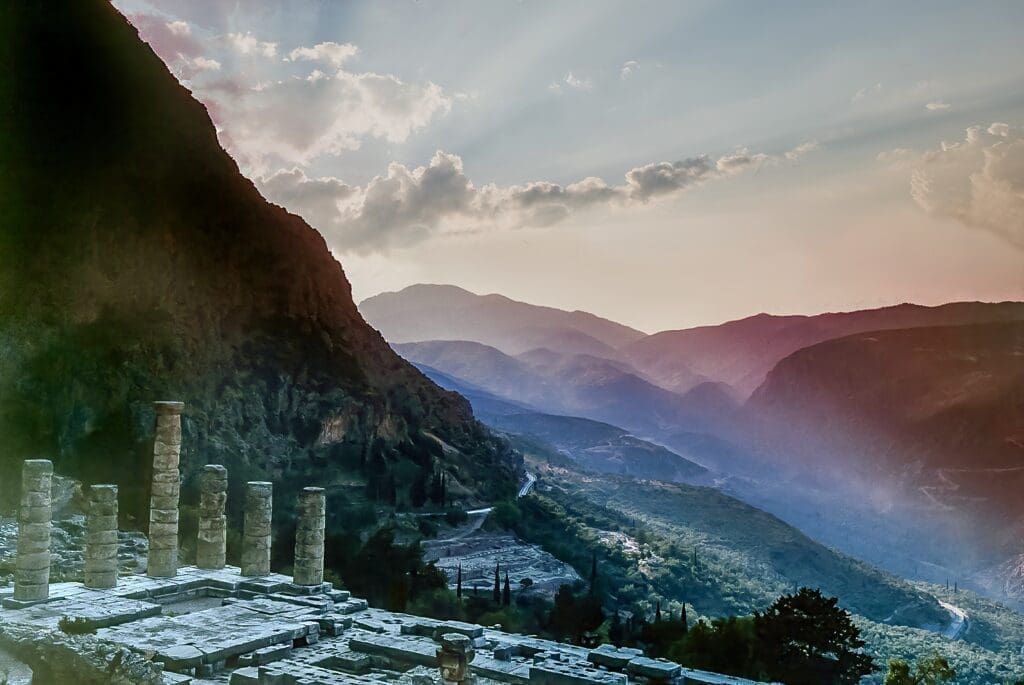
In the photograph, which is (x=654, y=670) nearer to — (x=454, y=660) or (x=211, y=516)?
(x=454, y=660)

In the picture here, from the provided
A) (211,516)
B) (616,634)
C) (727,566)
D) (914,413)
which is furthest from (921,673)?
(914,413)

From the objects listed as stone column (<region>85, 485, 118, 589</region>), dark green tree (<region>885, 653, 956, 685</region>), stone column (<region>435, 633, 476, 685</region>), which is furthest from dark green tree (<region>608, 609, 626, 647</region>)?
stone column (<region>435, 633, 476, 685</region>)

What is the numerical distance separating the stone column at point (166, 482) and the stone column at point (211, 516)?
816mm

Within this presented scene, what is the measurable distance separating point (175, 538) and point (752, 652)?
16622mm

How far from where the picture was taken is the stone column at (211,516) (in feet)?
79.3

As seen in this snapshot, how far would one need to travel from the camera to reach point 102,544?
21297 mm

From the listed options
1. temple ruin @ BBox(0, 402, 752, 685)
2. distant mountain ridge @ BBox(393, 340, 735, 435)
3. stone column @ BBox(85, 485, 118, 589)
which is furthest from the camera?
distant mountain ridge @ BBox(393, 340, 735, 435)

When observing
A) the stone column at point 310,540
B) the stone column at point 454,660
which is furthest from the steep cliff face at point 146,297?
the stone column at point 454,660

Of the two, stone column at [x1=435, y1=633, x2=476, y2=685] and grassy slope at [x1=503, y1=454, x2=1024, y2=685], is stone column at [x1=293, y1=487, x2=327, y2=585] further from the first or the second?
grassy slope at [x1=503, y1=454, x2=1024, y2=685]

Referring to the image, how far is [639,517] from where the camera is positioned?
8150 cm

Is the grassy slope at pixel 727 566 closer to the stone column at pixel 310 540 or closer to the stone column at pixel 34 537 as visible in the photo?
the stone column at pixel 310 540

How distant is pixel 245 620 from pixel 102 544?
475cm

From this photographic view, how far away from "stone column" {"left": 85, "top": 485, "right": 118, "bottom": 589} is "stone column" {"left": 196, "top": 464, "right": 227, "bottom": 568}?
2.55m

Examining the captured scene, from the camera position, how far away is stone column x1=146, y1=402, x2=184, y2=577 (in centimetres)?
2294
